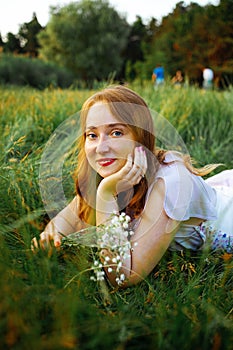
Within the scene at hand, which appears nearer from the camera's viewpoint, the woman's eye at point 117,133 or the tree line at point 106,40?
the woman's eye at point 117,133

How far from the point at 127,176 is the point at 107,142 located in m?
0.15

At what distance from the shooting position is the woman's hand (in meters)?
1.54

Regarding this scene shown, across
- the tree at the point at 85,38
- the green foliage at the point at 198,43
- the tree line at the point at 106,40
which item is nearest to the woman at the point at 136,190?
the green foliage at the point at 198,43

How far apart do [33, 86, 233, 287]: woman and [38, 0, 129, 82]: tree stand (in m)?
20.6

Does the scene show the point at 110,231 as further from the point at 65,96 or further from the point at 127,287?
the point at 65,96

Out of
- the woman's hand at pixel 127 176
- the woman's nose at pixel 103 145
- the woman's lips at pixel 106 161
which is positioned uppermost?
the woman's nose at pixel 103 145

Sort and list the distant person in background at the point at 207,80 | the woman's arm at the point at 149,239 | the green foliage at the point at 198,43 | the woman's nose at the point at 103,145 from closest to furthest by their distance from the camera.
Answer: the woman's arm at the point at 149,239, the woman's nose at the point at 103,145, the distant person in background at the point at 207,80, the green foliage at the point at 198,43

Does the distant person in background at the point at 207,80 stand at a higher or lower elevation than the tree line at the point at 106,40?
lower

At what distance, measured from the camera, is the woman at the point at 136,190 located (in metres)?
1.51

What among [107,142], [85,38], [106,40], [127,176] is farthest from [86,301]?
[85,38]

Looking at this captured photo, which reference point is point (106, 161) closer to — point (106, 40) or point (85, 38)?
point (106, 40)

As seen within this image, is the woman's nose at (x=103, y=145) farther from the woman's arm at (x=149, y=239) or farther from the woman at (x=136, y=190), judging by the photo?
the woman's arm at (x=149, y=239)

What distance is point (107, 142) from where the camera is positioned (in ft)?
5.17

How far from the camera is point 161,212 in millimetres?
1520
